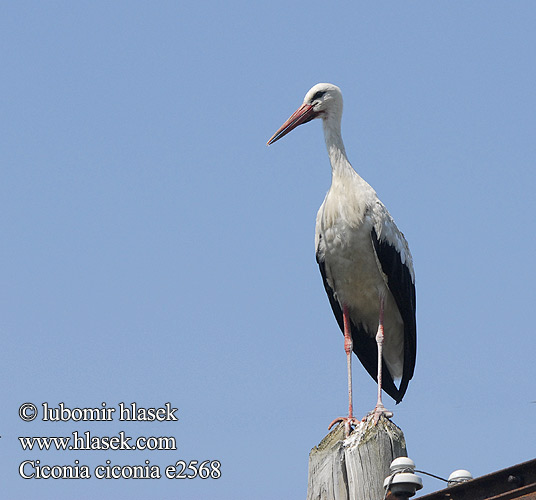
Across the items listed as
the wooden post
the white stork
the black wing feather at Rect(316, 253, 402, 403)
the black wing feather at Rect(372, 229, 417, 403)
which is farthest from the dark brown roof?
the black wing feather at Rect(316, 253, 402, 403)

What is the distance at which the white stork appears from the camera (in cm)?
902

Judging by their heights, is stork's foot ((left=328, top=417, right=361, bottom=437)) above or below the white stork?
below

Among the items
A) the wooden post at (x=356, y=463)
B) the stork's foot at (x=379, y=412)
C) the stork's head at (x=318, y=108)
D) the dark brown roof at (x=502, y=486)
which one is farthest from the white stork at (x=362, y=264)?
the dark brown roof at (x=502, y=486)

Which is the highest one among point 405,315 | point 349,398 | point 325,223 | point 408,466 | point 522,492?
point 325,223

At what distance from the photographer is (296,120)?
963cm

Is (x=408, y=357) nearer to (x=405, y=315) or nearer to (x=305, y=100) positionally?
(x=405, y=315)

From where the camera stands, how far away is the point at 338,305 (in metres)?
9.49

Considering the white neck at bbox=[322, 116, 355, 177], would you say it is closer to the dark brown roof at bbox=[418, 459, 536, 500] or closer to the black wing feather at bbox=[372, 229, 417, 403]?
the black wing feather at bbox=[372, 229, 417, 403]

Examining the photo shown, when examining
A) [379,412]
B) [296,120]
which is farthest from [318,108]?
[379,412]

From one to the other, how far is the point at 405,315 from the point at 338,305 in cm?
64

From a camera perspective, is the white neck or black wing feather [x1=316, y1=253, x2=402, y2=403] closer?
the white neck

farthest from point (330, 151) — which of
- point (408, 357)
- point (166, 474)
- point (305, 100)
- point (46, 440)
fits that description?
point (46, 440)

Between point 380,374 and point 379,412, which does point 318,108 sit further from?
point 379,412

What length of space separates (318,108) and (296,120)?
24 centimetres
